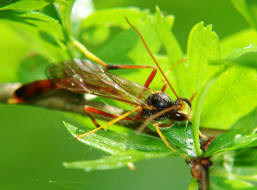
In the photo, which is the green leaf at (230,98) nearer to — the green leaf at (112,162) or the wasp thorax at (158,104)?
the wasp thorax at (158,104)

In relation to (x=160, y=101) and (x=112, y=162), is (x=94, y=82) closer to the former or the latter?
(x=160, y=101)

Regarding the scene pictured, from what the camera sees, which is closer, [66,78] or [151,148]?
[151,148]

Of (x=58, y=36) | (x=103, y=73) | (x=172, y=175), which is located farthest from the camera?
(x=172, y=175)

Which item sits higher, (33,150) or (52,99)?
(52,99)

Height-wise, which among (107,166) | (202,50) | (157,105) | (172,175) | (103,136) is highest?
(202,50)

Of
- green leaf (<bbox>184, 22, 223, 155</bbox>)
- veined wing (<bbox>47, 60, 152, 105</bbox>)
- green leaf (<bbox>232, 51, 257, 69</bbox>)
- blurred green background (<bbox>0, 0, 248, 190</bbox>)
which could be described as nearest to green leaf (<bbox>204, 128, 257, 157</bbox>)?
green leaf (<bbox>184, 22, 223, 155</bbox>)

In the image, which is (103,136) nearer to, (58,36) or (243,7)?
(58,36)

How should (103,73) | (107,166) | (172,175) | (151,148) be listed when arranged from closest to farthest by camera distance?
(107,166)
(151,148)
(103,73)
(172,175)

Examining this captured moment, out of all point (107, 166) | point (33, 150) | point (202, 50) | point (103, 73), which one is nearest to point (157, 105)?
point (103, 73)
